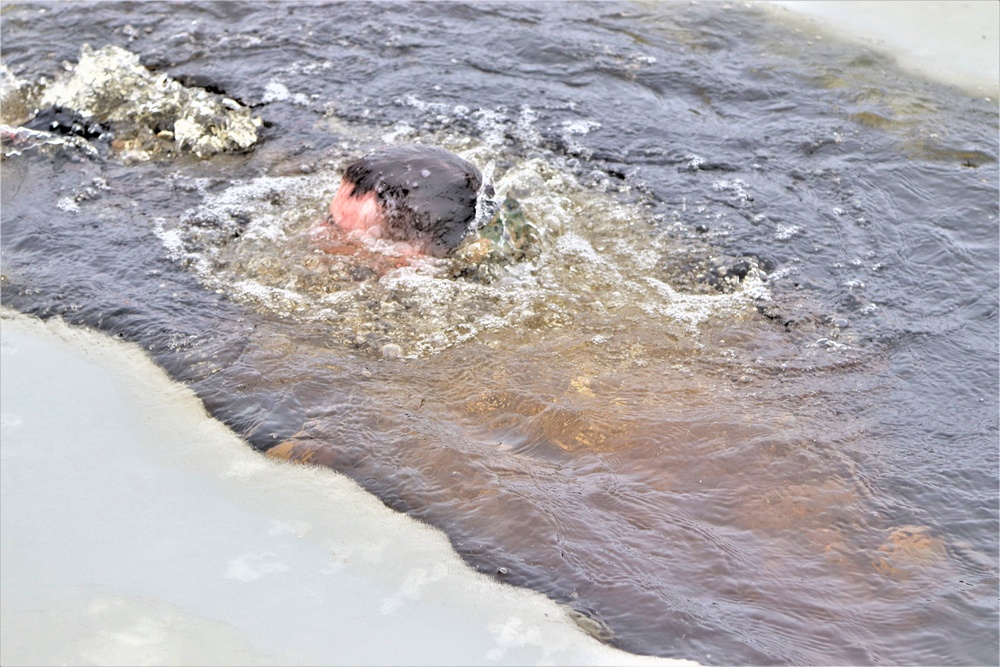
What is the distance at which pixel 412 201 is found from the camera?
156 inches

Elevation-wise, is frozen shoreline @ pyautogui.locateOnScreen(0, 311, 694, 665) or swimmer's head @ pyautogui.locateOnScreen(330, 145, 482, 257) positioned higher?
swimmer's head @ pyautogui.locateOnScreen(330, 145, 482, 257)

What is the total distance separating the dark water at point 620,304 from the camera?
2592mm

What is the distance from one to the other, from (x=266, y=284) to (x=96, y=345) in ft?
2.24

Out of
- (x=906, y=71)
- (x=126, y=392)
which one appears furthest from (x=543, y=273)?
(x=906, y=71)

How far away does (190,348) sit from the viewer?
10.9ft

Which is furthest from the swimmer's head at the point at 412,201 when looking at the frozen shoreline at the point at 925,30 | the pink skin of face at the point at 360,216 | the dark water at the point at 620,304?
the frozen shoreline at the point at 925,30

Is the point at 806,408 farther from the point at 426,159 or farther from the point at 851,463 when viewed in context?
the point at 426,159

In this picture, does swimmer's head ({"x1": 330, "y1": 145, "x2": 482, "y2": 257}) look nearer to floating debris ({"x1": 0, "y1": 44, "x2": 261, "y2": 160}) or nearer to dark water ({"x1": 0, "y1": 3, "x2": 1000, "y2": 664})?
dark water ({"x1": 0, "y1": 3, "x2": 1000, "y2": 664})

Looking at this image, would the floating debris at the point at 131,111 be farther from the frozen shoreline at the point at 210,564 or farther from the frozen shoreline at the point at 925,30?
the frozen shoreline at the point at 925,30

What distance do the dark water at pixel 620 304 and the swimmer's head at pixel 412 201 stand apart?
0.17m

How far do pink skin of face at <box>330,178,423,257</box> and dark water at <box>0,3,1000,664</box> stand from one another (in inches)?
6.1

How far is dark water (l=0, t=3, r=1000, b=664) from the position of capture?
8.50 feet

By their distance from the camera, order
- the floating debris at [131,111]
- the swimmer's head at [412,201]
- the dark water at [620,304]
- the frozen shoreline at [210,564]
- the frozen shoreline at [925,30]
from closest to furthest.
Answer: the frozen shoreline at [210,564]
the dark water at [620,304]
the swimmer's head at [412,201]
the floating debris at [131,111]
the frozen shoreline at [925,30]

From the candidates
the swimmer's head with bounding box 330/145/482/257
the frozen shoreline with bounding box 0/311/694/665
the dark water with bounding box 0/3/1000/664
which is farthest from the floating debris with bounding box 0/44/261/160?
the frozen shoreline with bounding box 0/311/694/665
